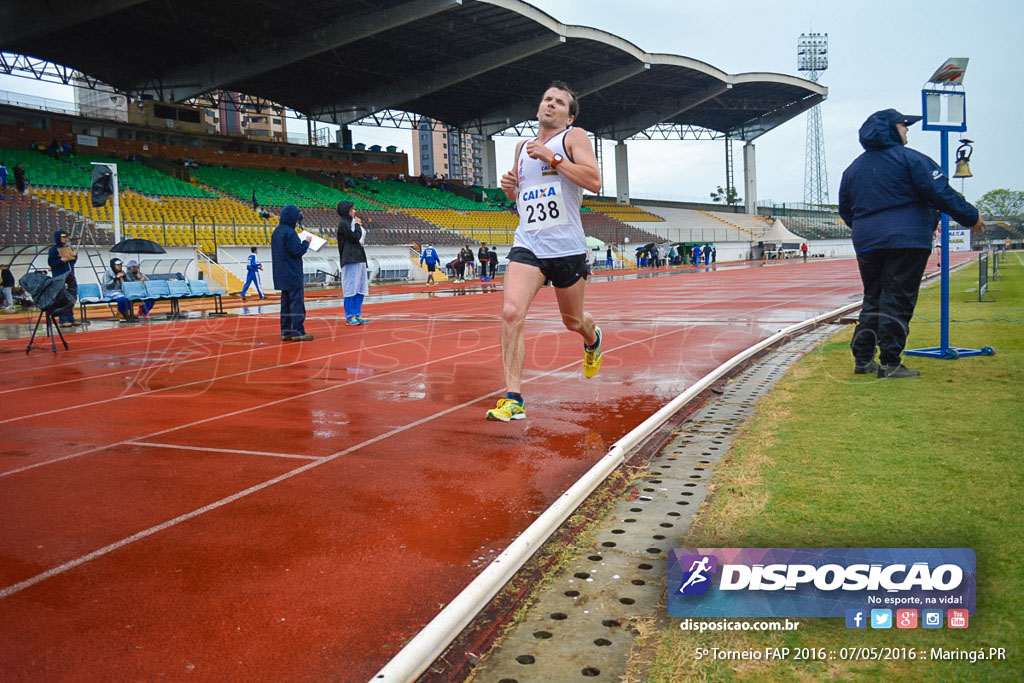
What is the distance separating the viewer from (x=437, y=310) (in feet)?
53.0

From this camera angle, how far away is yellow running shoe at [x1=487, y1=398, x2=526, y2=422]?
5.26 metres

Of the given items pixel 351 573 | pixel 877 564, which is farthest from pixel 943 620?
pixel 351 573

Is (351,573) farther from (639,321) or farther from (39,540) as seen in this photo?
(639,321)

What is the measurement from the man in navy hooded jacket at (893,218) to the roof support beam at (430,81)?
38.0 m

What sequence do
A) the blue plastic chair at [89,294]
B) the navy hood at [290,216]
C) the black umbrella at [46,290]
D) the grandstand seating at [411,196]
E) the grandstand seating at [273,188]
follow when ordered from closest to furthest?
the black umbrella at [46,290]
the navy hood at [290,216]
the blue plastic chair at [89,294]
the grandstand seating at [273,188]
the grandstand seating at [411,196]

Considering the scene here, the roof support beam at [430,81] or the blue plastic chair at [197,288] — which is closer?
the blue plastic chair at [197,288]

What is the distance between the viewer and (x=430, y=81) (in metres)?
46.4

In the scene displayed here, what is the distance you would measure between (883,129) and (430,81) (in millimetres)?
43548

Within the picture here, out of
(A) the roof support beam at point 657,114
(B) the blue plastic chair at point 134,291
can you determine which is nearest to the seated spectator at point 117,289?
(B) the blue plastic chair at point 134,291

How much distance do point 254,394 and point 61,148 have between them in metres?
38.5

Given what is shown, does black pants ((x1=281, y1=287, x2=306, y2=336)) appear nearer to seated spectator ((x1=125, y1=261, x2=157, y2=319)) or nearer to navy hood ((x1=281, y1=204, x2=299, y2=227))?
navy hood ((x1=281, y1=204, x2=299, y2=227))

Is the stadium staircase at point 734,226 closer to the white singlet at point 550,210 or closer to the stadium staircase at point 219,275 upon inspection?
the stadium staircase at point 219,275

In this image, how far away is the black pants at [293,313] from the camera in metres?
10.6

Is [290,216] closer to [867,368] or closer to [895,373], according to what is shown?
[867,368]
